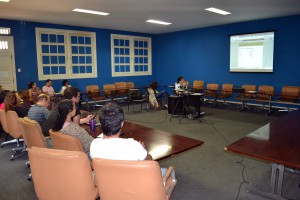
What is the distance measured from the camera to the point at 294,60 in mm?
7164

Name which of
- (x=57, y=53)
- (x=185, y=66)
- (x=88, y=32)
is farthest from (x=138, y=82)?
(x=57, y=53)

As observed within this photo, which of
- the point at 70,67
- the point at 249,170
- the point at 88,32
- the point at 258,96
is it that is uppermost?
the point at 88,32

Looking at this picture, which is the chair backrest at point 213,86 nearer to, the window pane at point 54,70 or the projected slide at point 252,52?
the projected slide at point 252,52

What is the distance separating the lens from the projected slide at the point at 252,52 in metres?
7.58

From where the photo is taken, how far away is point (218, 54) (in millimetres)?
8883

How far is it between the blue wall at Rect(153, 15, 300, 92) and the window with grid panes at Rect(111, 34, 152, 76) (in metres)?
0.48

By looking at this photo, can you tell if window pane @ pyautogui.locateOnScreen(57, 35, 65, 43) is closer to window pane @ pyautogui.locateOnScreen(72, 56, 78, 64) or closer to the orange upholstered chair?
window pane @ pyautogui.locateOnScreen(72, 56, 78, 64)

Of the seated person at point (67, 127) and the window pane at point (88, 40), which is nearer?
the seated person at point (67, 127)

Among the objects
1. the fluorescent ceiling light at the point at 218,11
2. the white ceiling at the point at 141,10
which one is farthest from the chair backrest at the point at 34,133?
the fluorescent ceiling light at the point at 218,11

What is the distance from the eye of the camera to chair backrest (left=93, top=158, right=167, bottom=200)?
1398 mm

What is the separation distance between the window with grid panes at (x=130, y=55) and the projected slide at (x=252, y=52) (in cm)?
392

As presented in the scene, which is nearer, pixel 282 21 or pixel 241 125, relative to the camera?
pixel 241 125

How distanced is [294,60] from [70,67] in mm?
7215

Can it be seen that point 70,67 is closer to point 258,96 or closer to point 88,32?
point 88,32
